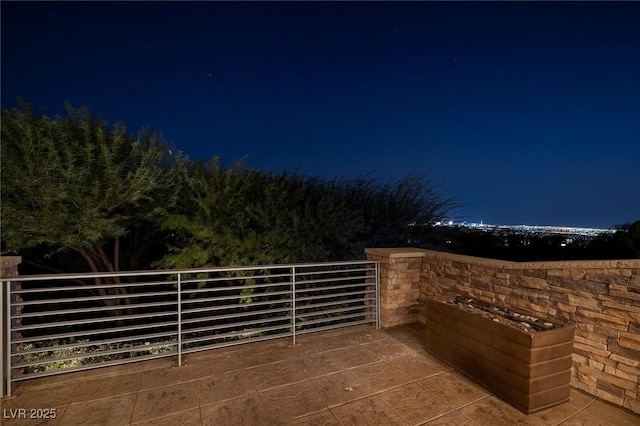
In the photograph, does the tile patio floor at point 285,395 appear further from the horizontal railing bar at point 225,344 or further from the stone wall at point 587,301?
the stone wall at point 587,301

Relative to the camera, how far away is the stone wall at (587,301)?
7.42ft

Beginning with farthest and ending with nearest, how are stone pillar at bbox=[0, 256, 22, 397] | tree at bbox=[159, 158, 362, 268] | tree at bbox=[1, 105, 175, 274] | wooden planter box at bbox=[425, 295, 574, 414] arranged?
tree at bbox=[159, 158, 362, 268] < tree at bbox=[1, 105, 175, 274] < stone pillar at bbox=[0, 256, 22, 397] < wooden planter box at bbox=[425, 295, 574, 414]

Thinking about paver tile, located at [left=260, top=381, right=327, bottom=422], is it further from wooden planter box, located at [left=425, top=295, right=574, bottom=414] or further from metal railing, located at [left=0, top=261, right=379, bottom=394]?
wooden planter box, located at [left=425, top=295, right=574, bottom=414]

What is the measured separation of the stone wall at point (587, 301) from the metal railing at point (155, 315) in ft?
4.60

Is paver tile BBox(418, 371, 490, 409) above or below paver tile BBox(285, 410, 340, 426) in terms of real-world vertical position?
below

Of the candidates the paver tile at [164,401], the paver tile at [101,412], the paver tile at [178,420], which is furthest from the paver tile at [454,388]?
the paver tile at [101,412]

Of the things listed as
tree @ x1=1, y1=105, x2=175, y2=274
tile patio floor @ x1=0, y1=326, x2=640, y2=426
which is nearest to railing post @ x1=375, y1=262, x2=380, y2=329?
tile patio floor @ x1=0, y1=326, x2=640, y2=426

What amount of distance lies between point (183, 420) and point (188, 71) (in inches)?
296

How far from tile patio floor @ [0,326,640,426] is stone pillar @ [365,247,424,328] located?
83cm

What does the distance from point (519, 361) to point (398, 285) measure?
6.23ft

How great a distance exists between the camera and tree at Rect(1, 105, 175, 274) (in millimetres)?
3574

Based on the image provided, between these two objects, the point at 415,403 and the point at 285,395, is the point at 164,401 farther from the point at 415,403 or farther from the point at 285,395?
the point at 415,403

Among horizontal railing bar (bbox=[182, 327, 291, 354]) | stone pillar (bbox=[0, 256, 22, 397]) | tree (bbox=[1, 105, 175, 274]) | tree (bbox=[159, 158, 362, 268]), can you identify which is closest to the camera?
stone pillar (bbox=[0, 256, 22, 397])

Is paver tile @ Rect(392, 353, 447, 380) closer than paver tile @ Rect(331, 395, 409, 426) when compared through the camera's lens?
No
